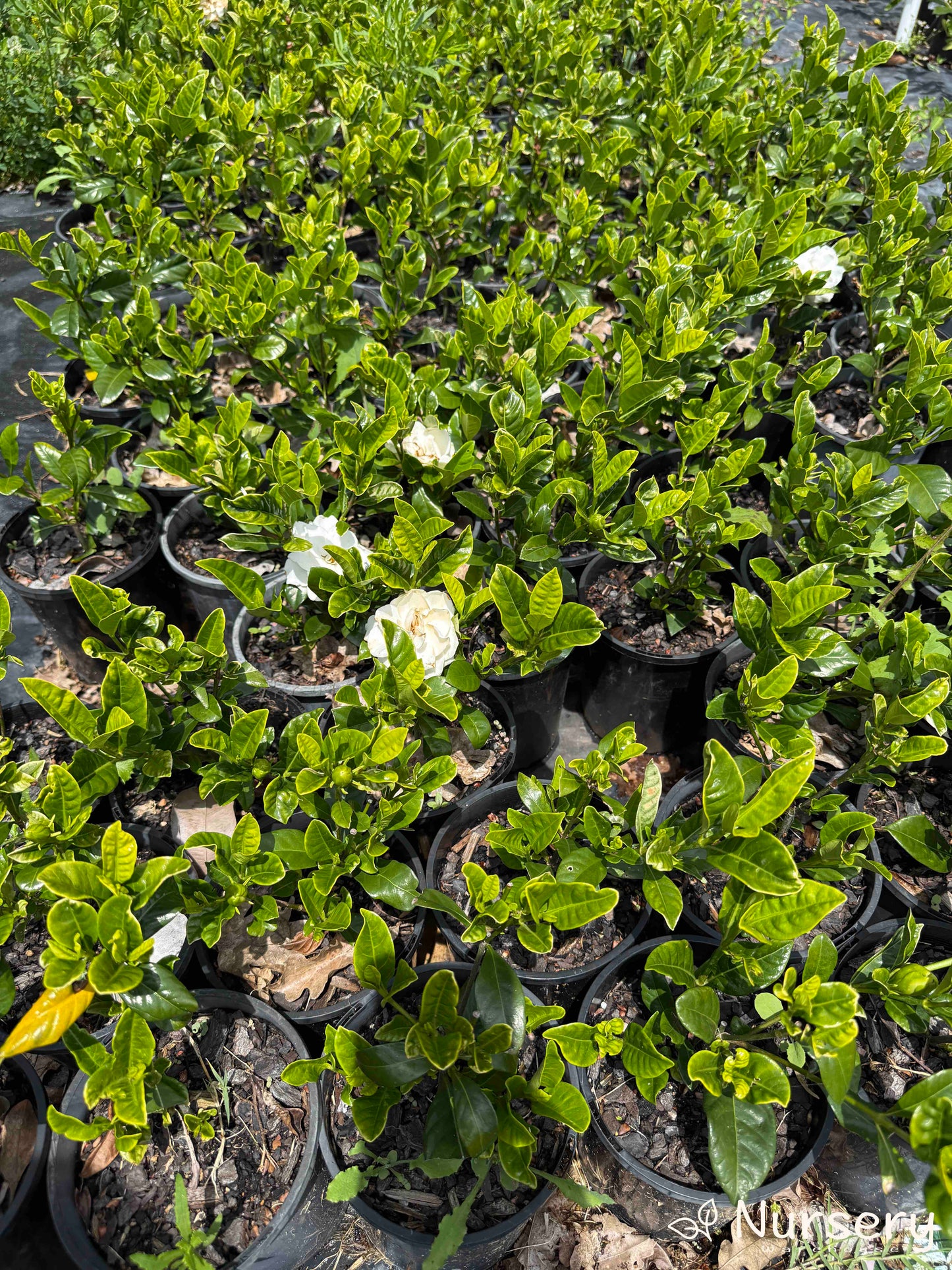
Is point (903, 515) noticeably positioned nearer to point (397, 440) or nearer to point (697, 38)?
point (397, 440)

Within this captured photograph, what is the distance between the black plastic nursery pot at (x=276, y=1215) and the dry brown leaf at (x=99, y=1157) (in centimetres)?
2

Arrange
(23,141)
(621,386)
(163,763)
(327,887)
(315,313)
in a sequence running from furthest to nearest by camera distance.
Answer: (23,141) < (315,313) < (621,386) < (163,763) < (327,887)

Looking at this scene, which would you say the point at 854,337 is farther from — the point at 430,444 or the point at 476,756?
the point at 476,756

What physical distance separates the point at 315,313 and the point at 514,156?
1494 mm

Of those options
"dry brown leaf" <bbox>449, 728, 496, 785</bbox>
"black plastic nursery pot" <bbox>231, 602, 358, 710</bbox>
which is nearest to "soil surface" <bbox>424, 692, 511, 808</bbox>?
"dry brown leaf" <bbox>449, 728, 496, 785</bbox>

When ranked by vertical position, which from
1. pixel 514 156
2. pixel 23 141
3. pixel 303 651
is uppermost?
pixel 514 156

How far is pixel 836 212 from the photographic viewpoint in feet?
10.1

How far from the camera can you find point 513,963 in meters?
1.79

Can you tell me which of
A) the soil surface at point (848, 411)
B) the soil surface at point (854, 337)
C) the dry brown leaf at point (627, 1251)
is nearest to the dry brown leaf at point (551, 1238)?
the dry brown leaf at point (627, 1251)

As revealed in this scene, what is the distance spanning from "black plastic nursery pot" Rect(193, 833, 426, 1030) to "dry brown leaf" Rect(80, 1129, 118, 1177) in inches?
12.9

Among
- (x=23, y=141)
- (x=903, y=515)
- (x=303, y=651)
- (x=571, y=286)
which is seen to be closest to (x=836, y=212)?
(x=571, y=286)

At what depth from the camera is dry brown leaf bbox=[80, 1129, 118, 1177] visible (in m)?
1.53

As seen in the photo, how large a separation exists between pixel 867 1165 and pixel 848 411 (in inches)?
100

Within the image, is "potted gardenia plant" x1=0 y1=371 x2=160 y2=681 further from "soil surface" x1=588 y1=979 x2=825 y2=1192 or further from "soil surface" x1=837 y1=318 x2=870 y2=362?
"soil surface" x1=837 y1=318 x2=870 y2=362
